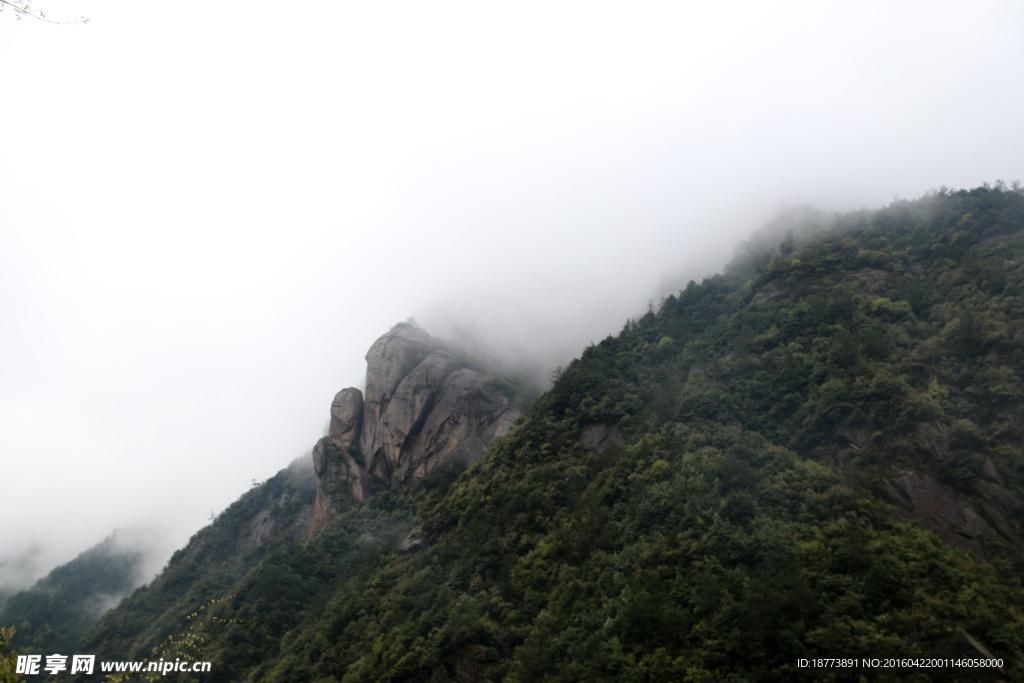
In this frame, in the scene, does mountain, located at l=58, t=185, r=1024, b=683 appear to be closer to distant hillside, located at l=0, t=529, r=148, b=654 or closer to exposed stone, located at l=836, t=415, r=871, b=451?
exposed stone, located at l=836, t=415, r=871, b=451

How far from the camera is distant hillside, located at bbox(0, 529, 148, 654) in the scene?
307 ft

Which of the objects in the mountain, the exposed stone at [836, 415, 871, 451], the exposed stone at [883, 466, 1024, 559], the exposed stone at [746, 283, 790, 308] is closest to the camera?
the mountain

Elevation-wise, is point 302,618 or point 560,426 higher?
point 560,426

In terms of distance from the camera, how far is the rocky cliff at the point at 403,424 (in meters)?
79.3

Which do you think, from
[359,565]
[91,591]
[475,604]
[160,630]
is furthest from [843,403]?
[91,591]

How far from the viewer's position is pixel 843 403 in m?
41.1

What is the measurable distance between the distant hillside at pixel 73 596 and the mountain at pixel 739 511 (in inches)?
1233

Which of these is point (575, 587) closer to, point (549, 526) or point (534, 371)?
point (549, 526)

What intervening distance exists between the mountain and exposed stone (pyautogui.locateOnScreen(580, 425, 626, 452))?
17.5 inches

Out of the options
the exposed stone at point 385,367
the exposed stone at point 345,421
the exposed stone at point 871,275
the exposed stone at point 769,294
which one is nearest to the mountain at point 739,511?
the exposed stone at point 769,294

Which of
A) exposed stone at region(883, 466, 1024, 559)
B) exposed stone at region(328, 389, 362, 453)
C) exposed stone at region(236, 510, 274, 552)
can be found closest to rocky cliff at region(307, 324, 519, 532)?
exposed stone at region(328, 389, 362, 453)

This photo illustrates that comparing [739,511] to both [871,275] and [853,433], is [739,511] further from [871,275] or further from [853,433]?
[871,275]

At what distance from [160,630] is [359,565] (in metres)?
35.1

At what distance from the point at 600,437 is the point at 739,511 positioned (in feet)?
64.8
